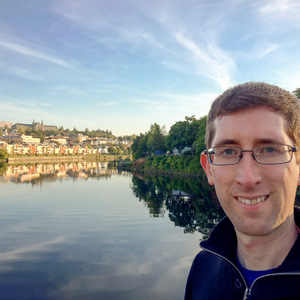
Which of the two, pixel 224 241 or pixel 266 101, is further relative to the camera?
pixel 224 241

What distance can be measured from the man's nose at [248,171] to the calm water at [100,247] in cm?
1082

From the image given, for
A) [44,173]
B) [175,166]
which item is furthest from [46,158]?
[175,166]

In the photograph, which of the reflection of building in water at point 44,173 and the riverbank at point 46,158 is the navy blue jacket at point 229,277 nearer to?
the reflection of building in water at point 44,173

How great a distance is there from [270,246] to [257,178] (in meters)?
0.56

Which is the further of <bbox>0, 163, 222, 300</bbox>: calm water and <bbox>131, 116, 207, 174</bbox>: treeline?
<bbox>131, 116, 207, 174</bbox>: treeline

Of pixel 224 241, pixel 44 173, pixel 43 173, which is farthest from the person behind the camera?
pixel 44 173

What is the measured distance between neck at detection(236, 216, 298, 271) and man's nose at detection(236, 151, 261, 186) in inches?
16.2

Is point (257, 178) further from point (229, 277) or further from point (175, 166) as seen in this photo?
point (175, 166)

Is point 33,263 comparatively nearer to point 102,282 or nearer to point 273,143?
point 102,282

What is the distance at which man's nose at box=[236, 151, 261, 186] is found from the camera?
6.84ft

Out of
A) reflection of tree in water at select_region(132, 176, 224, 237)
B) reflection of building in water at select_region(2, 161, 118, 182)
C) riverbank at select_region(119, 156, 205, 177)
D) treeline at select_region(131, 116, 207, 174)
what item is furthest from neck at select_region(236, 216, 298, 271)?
reflection of building in water at select_region(2, 161, 118, 182)

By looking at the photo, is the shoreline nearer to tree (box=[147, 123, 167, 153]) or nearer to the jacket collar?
tree (box=[147, 123, 167, 153])

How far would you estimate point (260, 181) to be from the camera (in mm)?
2072

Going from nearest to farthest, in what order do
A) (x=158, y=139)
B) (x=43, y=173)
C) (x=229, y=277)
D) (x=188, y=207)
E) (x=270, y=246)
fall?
(x=270, y=246) → (x=229, y=277) → (x=188, y=207) → (x=43, y=173) → (x=158, y=139)
